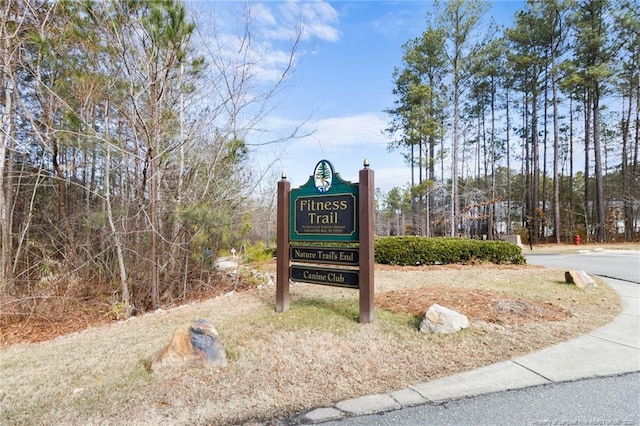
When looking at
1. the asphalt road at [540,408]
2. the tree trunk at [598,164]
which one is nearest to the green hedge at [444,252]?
the asphalt road at [540,408]

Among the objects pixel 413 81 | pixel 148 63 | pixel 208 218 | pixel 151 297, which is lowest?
pixel 151 297

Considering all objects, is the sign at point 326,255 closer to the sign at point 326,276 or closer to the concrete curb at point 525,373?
the sign at point 326,276

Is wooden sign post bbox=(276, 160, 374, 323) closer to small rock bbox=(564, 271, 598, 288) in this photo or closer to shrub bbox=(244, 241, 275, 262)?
shrub bbox=(244, 241, 275, 262)

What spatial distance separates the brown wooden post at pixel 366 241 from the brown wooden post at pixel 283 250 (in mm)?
1037

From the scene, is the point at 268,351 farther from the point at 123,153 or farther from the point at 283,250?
the point at 123,153

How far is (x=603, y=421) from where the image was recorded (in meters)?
1.85

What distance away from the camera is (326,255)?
3.82 m

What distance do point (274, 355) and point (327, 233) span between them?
1488 mm

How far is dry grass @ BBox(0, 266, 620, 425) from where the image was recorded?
210cm

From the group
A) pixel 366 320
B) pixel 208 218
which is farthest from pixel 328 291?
pixel 208 218

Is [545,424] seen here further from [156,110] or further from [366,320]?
[156,110]

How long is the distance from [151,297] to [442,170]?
16.6 metres

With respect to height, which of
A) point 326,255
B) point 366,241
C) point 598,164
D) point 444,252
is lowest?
point 444,252

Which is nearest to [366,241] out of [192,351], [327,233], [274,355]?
[327,233]
